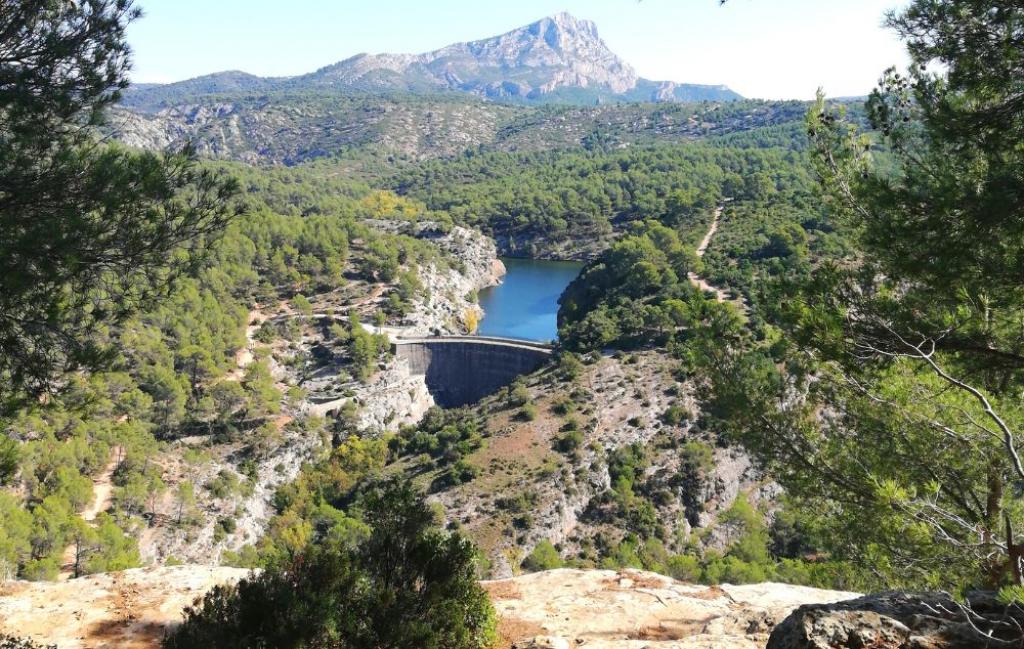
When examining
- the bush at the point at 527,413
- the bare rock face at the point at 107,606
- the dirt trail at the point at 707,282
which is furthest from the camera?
the dirt trail at the point at 707,282

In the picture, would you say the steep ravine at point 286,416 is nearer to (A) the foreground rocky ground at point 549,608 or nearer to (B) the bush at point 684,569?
(A) the foreground rocky ground at point 549,608

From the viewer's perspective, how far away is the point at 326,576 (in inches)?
232

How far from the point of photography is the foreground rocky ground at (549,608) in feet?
24.8

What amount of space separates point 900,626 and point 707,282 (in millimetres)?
43164

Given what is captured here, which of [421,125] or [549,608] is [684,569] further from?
[421,125]

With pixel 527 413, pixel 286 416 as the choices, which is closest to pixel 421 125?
pixel 286 416

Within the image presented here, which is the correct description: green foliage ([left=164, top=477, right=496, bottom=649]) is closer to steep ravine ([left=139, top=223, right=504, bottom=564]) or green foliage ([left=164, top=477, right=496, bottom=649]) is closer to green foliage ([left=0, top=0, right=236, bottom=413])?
green foliage ([left=0, top=0, right=236, bottom=413])

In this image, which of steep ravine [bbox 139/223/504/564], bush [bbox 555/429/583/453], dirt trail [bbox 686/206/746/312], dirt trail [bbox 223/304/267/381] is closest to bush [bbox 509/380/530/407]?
bush [bbox 555/429/583/453]

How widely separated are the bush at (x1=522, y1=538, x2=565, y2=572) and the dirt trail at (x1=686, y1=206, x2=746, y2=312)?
13.4 metres

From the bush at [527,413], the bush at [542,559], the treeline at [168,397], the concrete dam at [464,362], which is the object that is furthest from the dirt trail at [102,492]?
the concrete dam at [464,362]

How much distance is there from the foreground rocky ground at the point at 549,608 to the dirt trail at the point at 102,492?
616 inches

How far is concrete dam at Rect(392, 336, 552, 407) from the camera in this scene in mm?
44562

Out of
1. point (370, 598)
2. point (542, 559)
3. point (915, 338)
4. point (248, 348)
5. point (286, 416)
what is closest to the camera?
point (915, 338)

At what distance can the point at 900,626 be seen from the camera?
427 cm
